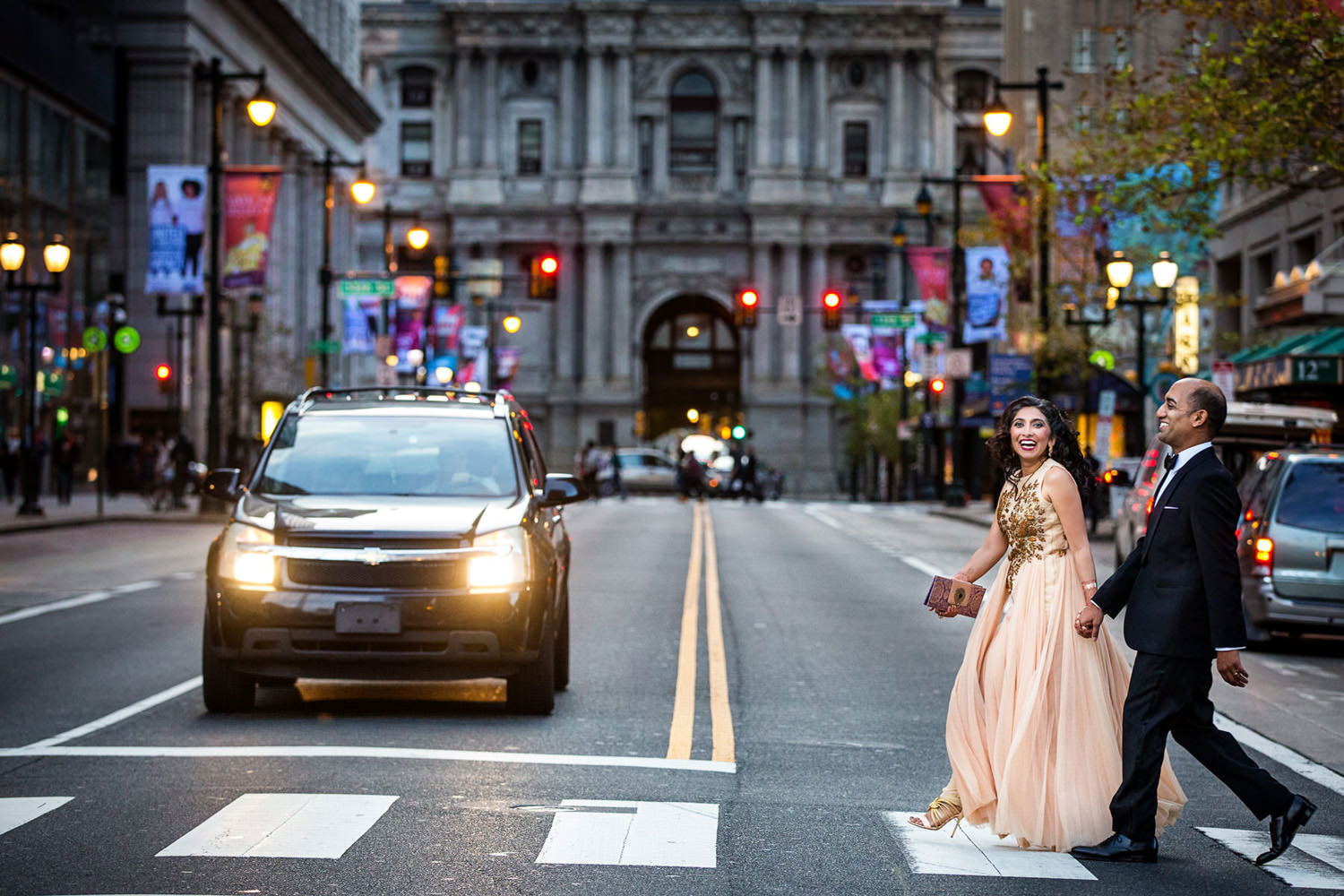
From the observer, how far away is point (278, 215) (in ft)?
231

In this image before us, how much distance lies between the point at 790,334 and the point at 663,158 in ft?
36.1

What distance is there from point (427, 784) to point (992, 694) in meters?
2.85

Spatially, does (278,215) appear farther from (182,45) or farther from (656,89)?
(656,89)

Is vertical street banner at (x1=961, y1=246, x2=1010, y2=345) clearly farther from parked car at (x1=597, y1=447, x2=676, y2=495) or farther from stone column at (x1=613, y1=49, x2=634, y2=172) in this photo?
stone column at (x1=613, y1=49, x2=634, y2=172)

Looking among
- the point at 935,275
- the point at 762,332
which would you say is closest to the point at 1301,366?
the point at 935,275

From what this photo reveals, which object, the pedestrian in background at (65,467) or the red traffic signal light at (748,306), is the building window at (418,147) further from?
the pedestrian in background at (65,467)

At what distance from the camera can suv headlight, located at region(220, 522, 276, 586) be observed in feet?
35.6

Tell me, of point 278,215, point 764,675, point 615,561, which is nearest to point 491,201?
point 278,215

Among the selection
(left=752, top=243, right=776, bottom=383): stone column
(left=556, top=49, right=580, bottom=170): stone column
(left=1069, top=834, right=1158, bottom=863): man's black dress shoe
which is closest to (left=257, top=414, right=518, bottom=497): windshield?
(left=1069, top=834, right=1158, bottom=863): man's black dress shoe

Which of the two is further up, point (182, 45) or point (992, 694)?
point (182, 45)

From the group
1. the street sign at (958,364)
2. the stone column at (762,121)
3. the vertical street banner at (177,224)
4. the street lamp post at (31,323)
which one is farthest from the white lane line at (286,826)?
the stone column at (762,121)

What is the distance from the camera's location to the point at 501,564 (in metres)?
11.0

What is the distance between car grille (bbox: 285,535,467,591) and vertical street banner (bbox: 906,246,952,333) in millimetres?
39484

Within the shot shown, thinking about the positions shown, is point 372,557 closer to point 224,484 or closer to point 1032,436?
point 224,484
